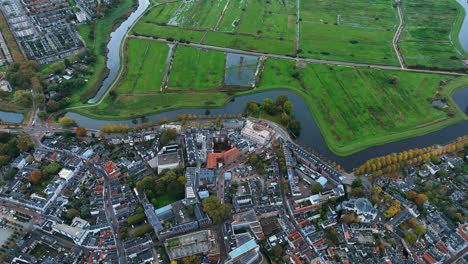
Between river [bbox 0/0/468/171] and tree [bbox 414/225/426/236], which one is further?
river [bbox 0/0/468/171]

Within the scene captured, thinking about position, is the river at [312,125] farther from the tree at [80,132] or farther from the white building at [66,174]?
the white building at [66,174]

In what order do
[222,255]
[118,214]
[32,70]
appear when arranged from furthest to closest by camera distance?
[32,70] → [118,214] → [222,255]

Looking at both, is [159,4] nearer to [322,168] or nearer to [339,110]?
[339,110]

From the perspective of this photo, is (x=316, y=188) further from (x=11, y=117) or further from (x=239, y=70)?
(x=11, y=117)

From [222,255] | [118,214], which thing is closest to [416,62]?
[222,255]

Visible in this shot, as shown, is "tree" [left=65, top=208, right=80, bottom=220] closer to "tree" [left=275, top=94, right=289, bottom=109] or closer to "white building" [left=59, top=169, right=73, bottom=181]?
"white building" [left=59, top=169, right=73, bottom=181]

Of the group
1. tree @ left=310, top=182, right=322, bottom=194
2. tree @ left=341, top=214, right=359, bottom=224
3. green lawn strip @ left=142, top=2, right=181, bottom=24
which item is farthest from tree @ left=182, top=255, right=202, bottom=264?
green lawn strip @ left=142, top=2, right=181, bottom=24

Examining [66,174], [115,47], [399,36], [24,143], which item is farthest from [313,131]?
[115,47]
